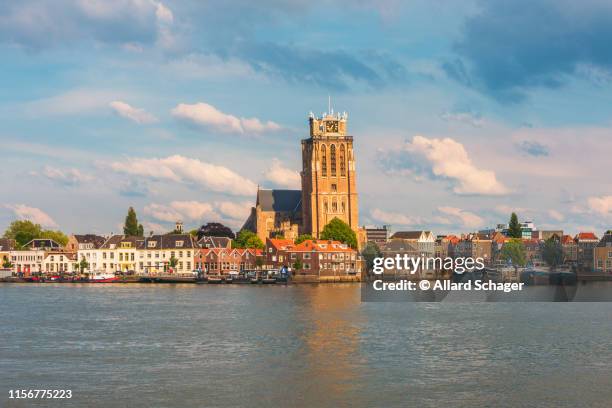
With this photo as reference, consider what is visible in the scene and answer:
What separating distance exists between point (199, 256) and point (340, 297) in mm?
60224

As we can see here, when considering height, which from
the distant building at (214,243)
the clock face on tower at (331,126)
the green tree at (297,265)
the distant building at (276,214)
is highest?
the clock face on tower at (331,126)

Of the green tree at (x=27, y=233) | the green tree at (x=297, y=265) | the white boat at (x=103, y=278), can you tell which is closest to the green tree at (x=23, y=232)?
the green tree at (x=27, y=233)

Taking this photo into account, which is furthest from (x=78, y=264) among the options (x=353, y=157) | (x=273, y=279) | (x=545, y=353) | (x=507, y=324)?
(x=545, y=353)

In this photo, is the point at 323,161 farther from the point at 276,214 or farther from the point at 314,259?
the point at 314,259

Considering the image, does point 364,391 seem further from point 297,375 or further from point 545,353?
point 545,353

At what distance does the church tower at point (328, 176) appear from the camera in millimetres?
171375

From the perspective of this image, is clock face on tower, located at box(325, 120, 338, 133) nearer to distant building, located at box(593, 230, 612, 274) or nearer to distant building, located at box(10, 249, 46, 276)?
distant building, located at box(593, 230, 612, 274)

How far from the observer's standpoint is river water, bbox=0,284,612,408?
3616 centimetres

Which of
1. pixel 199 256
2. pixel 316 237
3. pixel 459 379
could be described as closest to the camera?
pixel 459 379

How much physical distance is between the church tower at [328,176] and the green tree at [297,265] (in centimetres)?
2803

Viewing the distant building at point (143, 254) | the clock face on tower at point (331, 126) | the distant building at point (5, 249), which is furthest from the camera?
the clock face on tower at point (331, 126)

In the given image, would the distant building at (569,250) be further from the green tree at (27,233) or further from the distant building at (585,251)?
the green tree at (27,233)

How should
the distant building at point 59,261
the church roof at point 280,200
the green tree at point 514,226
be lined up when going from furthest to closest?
the green tree at point 514,226 < the church roof at point 280,200 < the distant building at point 59,261

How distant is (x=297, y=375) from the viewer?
1598 inches
